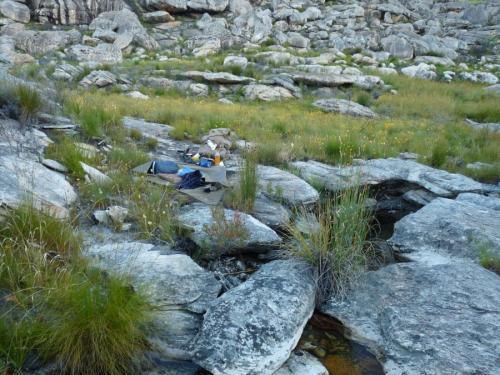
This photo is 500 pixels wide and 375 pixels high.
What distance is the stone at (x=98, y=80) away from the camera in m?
14.3

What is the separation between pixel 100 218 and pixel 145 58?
62.5 feet

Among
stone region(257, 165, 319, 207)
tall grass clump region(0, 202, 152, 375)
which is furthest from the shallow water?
stone region(257, 165, 319, 207)

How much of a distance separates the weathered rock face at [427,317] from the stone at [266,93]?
11262 mm

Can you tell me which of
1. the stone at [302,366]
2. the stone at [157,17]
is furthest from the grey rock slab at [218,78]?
the stone at [157,17]

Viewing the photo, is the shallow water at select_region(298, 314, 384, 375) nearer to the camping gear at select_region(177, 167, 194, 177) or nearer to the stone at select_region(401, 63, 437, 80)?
the camping gear at select_region(177, 167, 194, 177)

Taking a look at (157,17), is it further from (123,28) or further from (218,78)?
(218,78)

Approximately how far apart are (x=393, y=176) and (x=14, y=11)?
28090mm

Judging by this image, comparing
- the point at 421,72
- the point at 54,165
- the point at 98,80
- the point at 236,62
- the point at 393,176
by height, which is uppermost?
the point at 54,165

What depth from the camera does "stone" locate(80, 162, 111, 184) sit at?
439 cm

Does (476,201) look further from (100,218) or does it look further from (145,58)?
(145,58)

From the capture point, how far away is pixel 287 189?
5000mm

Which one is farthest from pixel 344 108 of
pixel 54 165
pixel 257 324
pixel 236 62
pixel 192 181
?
pixel 257 324

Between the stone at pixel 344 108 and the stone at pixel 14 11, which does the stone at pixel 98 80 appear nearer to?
the stone at pixel 344 108

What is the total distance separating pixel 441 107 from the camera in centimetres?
1293
